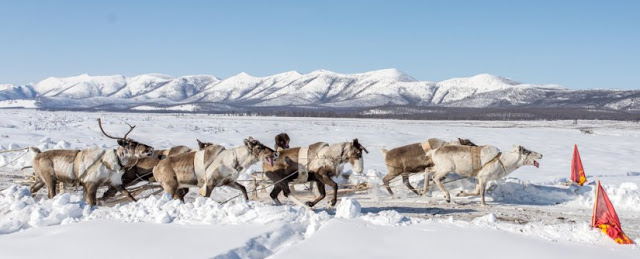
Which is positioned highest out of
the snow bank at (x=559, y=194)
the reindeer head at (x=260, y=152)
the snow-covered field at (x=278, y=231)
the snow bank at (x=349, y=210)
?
the reindeer head at (x=260, y=152)

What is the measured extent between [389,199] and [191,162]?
4428 mm

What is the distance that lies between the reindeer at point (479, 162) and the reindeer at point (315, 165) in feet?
7.22

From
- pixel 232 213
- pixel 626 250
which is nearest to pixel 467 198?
pixel 626 250

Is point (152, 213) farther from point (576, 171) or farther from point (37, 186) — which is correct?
point (576, 171)

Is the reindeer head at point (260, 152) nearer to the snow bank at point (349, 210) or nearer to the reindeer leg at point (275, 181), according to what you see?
the reindeer leg at point (275, 181)

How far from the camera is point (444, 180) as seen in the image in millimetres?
12914

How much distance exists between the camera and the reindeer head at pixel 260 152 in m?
9.51

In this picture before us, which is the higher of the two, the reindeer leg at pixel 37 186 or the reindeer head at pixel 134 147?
the reindeer head at pixel 134 147

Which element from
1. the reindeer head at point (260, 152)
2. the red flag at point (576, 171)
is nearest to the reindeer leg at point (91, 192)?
the reindeer head at point (260, 152)

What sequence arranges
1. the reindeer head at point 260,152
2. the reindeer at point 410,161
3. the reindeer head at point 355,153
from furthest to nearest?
the reindeer at point 410,161 < the reindeer head at point 355,153 < the reindeer head at point 260,152

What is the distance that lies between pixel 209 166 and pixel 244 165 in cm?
64

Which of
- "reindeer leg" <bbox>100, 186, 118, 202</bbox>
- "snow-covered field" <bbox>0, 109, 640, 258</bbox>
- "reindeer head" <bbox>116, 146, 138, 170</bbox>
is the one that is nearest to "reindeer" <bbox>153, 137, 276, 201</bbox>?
"reindeer head" <bbox>116, 146, 138, 170</bbox>

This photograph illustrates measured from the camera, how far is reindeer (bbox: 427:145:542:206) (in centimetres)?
1152

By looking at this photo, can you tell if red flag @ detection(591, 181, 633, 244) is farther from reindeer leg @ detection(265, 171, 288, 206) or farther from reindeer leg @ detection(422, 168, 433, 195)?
reindeer leg @ detection(265, 171, 288, 206)
